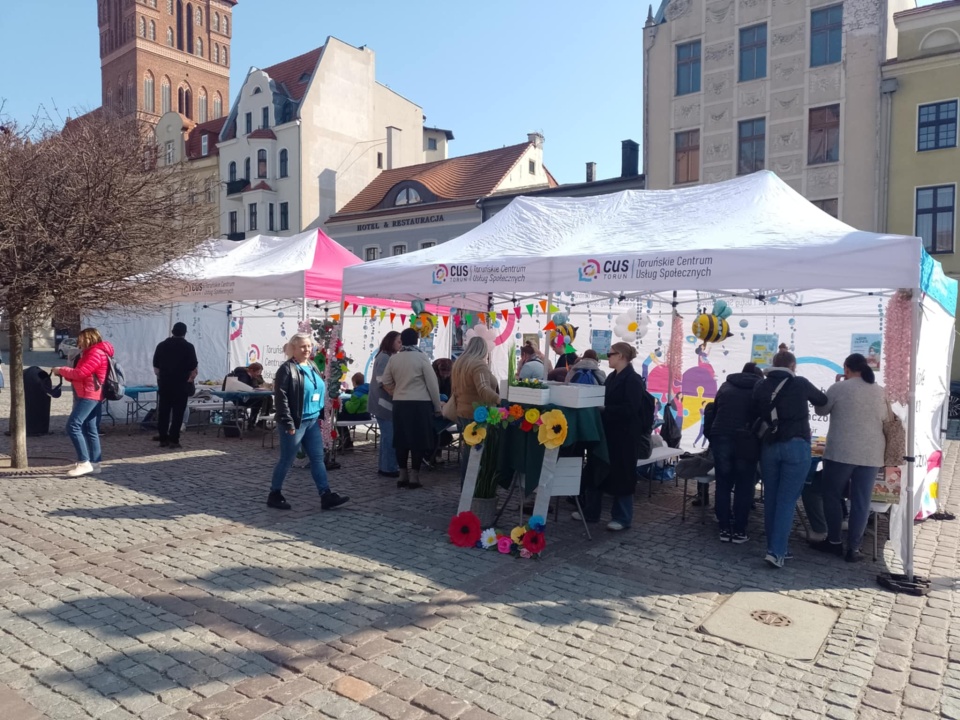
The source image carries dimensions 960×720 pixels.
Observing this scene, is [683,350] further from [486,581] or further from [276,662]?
[276,662]

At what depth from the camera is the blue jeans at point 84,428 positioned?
771 cm

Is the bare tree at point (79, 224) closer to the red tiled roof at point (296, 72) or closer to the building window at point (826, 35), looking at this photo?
the building window at point (826, 35)

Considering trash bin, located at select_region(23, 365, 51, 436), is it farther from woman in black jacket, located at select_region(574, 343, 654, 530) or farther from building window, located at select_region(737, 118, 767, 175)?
building window, located at select_region(737, 118, 767, 175)

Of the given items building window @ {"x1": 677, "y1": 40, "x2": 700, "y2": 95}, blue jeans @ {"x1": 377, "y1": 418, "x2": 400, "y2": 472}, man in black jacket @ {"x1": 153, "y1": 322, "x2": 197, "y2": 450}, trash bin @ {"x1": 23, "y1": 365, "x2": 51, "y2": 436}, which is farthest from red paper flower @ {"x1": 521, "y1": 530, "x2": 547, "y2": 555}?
building window @ {"x1": 677, "y1": 40, "x2": 700, "y2": 95}

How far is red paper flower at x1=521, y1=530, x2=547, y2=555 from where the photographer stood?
5.27m

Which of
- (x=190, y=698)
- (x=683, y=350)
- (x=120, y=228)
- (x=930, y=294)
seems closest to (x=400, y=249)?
(x=683, y=350)

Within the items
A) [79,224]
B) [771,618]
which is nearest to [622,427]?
[771,618]

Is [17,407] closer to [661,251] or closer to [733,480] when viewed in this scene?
[661,251]

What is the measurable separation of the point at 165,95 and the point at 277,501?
2290 inches

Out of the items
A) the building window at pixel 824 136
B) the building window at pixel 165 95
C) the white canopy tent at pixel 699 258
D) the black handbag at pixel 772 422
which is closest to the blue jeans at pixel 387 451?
the white canopy tent at pixel 699 258

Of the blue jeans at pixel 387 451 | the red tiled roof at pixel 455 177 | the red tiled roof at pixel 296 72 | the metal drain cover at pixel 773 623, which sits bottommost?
the metal drain cover at pixel 773 623

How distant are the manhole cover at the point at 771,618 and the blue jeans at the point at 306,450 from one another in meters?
3.77

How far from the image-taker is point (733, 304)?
10172 mm

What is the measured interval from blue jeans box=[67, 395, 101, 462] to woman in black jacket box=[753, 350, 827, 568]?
6.73 metres
